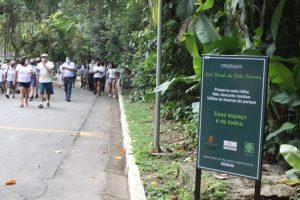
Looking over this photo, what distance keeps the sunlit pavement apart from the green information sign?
2342 millimetres

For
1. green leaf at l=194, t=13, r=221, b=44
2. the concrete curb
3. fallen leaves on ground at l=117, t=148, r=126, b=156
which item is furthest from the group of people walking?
green leaf at l=194, t=13, r=221, b=44

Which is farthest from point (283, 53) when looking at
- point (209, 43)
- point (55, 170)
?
point (55, 170)

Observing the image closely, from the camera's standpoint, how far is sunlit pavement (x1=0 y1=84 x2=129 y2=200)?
20.9 feet

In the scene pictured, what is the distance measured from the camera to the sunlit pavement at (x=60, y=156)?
6.36 metres

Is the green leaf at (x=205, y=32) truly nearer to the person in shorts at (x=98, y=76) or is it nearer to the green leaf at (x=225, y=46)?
the green leaf at (x=225, y=46)

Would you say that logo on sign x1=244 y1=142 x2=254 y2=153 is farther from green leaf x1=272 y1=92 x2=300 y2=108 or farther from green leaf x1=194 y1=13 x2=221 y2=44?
green leaf x1=194 y1=13 x2=221 y2=44

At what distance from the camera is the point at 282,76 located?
541 cm

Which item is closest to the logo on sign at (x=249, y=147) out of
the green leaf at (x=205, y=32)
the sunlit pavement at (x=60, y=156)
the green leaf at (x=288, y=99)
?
the green leaf at (x=288, y=99)

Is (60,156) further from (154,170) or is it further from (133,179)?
(133,179)

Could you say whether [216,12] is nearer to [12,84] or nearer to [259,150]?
[259,150]

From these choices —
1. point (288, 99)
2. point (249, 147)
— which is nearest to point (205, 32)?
point (288, 99)

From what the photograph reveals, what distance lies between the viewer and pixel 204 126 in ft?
Answer: 14.2

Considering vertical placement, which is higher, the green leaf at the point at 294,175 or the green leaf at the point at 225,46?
the green leaf at the point at 225,46

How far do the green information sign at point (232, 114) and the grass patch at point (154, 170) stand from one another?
1.25 metres
